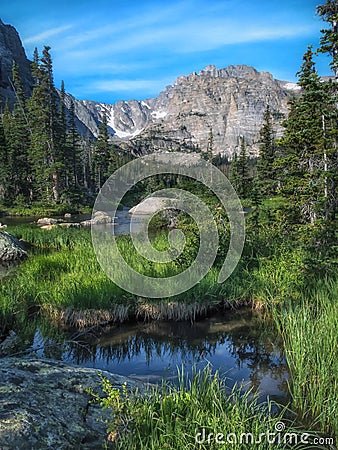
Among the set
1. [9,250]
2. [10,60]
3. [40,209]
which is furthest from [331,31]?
[10,60]

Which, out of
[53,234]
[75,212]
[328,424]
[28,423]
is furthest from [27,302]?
[75,212]

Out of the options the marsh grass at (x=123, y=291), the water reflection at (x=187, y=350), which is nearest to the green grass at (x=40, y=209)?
the marsh grass at (x=123, y=291)

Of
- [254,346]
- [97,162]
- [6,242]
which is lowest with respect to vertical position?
[254,346]

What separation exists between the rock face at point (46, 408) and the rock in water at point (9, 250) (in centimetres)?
1019

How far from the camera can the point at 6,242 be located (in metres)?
13.5

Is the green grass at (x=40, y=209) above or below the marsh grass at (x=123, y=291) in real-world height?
above

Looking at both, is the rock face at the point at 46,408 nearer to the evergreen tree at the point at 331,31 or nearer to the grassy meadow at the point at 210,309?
the grassy meadow at the point at 210,309

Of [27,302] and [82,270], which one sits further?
[82,270]

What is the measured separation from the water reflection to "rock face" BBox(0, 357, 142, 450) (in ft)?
6.12

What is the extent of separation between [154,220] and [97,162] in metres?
50.5

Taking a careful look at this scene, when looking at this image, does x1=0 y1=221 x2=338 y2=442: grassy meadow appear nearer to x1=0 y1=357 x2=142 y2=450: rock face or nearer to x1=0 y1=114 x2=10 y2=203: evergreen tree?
x1=0 y1=357 x2=142 y2=450: rock face

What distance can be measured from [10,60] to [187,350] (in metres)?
151

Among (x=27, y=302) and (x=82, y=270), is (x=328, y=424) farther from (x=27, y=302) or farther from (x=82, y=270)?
(x=82, y=270)

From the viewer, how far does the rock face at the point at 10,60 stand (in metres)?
117
